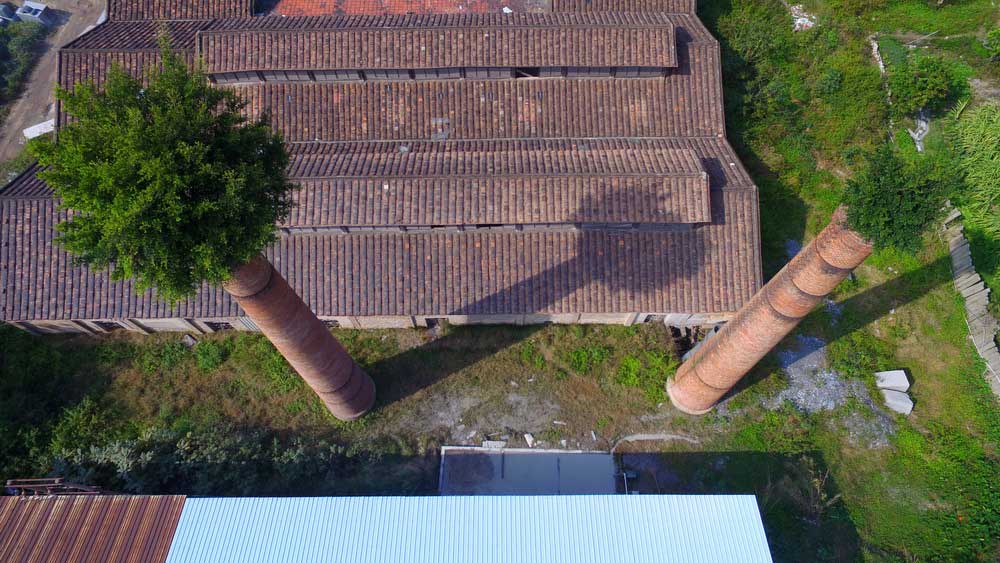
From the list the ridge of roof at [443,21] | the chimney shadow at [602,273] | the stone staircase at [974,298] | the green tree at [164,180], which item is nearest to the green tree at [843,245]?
the chimney shadow at [602,273]

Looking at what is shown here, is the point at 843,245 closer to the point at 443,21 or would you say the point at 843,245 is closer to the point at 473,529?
the point at 473,529

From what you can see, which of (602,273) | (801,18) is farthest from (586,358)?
(801,18)

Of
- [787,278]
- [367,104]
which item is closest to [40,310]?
[367,104]

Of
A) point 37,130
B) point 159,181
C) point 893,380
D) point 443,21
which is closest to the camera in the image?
point 159,181

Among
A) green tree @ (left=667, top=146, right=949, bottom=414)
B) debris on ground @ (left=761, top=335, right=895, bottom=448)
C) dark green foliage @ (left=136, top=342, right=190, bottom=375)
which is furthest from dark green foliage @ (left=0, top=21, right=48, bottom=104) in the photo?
debris on ground @ (left=761, top=335, right=895, bottom=448)

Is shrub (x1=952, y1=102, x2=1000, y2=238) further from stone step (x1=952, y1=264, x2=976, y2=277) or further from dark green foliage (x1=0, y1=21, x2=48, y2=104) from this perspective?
dark green foliage (x1=0, y1=21, x2=48, y2=104)

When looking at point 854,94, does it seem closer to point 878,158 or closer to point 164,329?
point 878,158
